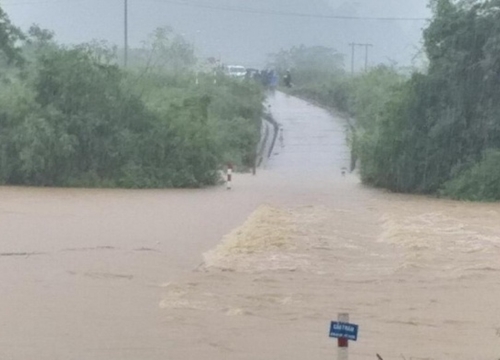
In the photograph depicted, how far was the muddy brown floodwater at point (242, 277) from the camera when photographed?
1177 centimetres

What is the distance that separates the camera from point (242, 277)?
16562 millimetres

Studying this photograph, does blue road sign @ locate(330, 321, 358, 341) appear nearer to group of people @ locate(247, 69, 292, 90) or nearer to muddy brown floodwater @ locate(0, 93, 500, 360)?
muddy brown floodwater @ locate(0, 93, 500, 360)

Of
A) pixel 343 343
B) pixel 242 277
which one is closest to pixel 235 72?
pixel 242 277

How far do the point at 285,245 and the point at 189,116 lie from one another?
16933 mm

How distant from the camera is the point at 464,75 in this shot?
33.9 m

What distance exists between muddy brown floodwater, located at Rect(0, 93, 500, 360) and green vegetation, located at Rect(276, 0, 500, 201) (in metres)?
3.52

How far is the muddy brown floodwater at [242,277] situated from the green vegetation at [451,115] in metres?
3.52

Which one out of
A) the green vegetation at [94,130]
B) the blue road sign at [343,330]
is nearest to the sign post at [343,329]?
the blue road sign at [343,330]

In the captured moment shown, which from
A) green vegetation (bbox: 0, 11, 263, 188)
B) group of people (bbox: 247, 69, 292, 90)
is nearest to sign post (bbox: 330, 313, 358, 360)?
green vegetation (bbox: 0, 11, 263, 188)

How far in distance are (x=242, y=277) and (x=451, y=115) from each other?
1913cm

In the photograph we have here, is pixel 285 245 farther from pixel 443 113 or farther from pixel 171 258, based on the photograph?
pixel 443 113

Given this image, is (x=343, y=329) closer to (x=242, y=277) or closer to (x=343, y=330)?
(x=343, y=330)

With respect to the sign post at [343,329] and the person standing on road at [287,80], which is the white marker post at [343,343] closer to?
the sign post at [343,329]

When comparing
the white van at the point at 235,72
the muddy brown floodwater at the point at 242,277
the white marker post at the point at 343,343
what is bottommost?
the muddy brown floodwater at the point at 242,277
